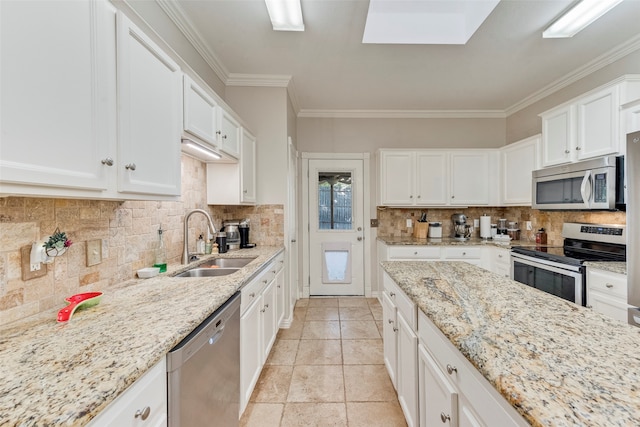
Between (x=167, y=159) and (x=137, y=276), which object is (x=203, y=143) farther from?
(x=137, y=276)

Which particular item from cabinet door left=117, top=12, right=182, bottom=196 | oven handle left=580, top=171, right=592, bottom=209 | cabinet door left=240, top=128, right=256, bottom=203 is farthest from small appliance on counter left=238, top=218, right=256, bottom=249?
oven handle left=580, top=171, right=592, bottom=209

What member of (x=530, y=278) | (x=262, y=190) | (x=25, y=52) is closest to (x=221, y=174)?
(x=262, y=190)

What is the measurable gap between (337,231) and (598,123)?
2913 millimetres

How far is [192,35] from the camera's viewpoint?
85.6 inches

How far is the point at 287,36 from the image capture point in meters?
2.23

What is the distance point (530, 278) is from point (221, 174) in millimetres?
3190

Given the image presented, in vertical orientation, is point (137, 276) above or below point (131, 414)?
above

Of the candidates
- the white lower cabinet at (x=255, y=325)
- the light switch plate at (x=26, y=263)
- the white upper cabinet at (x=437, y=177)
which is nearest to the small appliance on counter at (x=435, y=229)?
the white upper cabinet at (x=437, y=177)

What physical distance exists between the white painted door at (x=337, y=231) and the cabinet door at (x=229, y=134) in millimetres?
1661

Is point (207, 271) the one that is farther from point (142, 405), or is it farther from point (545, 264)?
point (545, 264)

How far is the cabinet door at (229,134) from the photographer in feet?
6.88

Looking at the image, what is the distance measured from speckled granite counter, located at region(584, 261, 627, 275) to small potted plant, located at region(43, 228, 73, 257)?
326 cm

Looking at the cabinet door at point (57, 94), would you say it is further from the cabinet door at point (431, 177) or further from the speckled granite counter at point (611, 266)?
the cabinet door at point (431, 177)

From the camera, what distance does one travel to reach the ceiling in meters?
1.97
